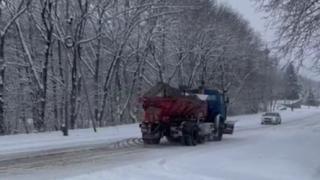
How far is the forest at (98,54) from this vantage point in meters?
40.4

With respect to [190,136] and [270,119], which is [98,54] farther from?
[270,119]

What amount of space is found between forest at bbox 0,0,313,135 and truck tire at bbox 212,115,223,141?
3.92 meters

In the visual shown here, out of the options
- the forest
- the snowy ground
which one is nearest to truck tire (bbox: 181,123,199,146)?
the snowy ground

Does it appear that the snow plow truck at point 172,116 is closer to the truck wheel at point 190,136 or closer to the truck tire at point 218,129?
the truck wheel at point 190,136

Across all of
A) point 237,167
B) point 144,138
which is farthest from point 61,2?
point 237,167

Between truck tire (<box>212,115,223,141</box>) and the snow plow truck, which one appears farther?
truck tire (<box>212,115,223,141</box>)

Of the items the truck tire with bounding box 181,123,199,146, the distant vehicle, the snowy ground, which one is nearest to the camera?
the snowy ground

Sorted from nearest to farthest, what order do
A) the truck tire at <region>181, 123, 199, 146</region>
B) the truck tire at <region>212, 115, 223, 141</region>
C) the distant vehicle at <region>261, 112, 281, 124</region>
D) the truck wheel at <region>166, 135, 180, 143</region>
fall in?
1. the truck tire at <region>181, 123, 199, 146</region>
2. the truck wheel at <region>166, 135, 180, 143</region>
3. the truck tire at <region>212, 115, 223, 141</region>
4. the distant vehicle at <region>261, 112, 281, 124</region>

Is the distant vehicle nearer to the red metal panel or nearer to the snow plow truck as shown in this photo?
the snow plow truck

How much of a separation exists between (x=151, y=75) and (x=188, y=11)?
7.27m

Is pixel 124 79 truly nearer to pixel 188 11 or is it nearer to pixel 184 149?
pixel 188 11

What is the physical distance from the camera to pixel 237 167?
60.3 ft

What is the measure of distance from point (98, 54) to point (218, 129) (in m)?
16.8

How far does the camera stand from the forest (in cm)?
4044
